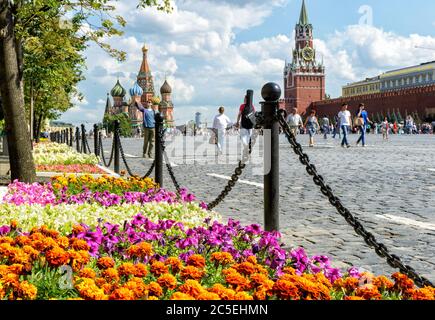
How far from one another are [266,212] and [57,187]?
3.32m

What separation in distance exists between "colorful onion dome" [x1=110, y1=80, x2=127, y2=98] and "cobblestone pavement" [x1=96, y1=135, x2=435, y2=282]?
12663 centimetres

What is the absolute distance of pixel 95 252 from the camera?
353cm

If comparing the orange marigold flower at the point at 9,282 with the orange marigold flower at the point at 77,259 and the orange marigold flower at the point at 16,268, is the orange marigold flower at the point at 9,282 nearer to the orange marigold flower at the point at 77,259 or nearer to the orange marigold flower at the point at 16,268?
the orange marigold flower at the point at 16,268

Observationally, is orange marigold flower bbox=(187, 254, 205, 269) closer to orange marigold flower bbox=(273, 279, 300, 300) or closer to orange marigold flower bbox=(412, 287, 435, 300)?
orange marigold flower bbox=(273, 279, 300, 300)

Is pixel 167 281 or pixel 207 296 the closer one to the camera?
pixel 207 296

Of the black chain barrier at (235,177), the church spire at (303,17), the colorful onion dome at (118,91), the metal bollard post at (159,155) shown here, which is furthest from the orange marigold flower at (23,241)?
the colorful onion dome at (118,91)

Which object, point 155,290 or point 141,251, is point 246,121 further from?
point 155,290

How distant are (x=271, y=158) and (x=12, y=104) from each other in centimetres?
545

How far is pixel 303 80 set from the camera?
397ft

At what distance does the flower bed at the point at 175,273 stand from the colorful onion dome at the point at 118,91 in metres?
136

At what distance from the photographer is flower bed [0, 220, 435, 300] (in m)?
2.60

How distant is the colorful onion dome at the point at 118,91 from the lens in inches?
5399

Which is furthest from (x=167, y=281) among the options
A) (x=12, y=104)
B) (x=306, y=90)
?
(x=306, y=90)
